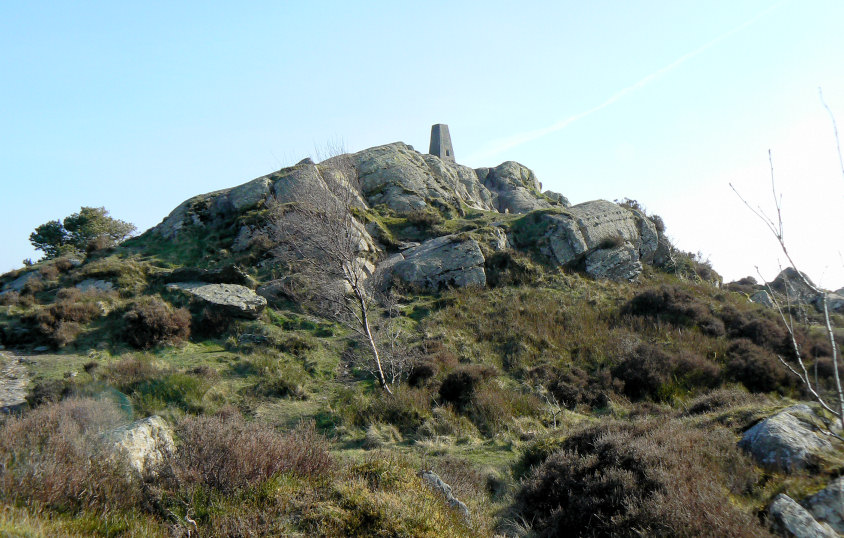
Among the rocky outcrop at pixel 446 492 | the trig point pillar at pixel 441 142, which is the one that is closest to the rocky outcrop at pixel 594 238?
the rocky outcrop at pixel 446 492

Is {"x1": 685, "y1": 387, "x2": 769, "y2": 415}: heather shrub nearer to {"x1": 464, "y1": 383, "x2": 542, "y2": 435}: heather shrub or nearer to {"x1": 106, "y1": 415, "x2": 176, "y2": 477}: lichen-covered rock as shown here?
{"x1": 464, "y1": 383, "x2": 542, "y2": 435}: heather shrub

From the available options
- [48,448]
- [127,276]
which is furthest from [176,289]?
[48,448]

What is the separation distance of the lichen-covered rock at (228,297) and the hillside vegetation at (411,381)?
234 millimetres

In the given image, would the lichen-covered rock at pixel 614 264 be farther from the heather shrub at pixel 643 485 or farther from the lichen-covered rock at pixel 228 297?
the heather shrub at pixel 643 485

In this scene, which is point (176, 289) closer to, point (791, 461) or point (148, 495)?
point (148, 495)

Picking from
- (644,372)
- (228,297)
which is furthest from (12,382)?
(644,372)

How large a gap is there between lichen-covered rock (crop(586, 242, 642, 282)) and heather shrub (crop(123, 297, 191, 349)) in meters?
18.1

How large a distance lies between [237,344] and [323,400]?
179 inches

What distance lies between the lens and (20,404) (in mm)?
11969

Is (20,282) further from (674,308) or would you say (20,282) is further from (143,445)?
(674,308)

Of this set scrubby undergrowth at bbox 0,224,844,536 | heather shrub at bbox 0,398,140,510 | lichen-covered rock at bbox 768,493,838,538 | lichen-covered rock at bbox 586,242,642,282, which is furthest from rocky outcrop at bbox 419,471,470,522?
lichen-covered rock at bbox 586,242,642,282

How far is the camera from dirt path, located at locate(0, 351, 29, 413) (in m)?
12.0

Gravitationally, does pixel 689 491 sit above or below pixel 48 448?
below

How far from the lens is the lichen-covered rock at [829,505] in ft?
13.9
